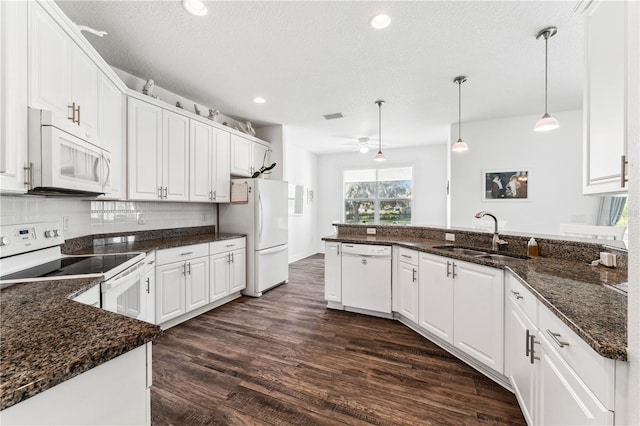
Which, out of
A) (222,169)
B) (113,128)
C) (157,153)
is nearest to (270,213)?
(222,169)

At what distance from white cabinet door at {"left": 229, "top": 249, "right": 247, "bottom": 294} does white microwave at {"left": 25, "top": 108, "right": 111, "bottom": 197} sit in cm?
195

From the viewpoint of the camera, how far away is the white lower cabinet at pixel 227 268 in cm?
324

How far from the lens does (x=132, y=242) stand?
288 cm

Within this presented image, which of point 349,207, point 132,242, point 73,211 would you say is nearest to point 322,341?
point 132,242

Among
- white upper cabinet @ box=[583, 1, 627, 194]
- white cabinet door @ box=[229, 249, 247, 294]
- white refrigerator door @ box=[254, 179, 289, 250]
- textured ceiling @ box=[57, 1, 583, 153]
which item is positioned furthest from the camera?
white refrigerator door @ box=[254, 179, 289, 250]

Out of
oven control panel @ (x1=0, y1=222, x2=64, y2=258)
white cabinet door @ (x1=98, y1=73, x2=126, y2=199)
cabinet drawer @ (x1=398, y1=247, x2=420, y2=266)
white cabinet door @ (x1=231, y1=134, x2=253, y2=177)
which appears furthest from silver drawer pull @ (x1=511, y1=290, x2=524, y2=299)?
white cabinet door @ (x1=231, y1=134, x2=253, y2=177)

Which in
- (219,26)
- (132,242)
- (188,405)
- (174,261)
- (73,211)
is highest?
(219,26)

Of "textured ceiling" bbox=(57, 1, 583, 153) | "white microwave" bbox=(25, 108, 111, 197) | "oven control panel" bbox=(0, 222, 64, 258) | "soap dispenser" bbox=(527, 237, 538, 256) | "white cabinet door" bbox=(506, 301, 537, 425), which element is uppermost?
"textured ceiling" bbox=(57, 1, 583, 153)

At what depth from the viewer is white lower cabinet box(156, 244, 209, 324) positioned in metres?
2.64

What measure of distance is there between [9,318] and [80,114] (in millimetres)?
1540

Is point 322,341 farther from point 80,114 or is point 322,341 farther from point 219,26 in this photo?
point 219,26

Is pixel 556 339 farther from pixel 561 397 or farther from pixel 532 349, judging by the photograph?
pixel 532 349

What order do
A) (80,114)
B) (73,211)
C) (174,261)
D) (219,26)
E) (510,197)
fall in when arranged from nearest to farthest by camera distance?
1. (80,114)
2. (219,26)
3. (73,211)
4. (174,261)
5. (510,197)

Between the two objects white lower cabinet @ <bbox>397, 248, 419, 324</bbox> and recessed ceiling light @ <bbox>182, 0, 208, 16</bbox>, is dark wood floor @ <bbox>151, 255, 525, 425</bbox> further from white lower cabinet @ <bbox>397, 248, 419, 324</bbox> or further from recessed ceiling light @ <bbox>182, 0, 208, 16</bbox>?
recessed ceiling light @ <bbox>182, 0, 208, 16</bbox>
